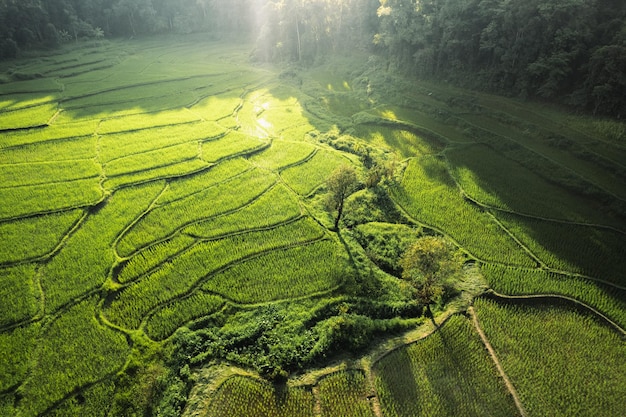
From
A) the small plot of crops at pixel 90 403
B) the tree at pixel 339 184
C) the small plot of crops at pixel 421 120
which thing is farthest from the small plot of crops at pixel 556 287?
the small plot of crops at pixel 90 403

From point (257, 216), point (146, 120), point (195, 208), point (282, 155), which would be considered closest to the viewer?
point (257, 216)

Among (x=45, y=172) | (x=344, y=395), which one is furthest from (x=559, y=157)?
(x=45, y=172)

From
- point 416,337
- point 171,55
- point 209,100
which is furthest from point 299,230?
point 171,55

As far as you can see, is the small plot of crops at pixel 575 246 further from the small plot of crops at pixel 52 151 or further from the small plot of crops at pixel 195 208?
the small plot of crops at pixel 52 151

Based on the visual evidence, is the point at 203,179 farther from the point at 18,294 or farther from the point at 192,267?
the point at 18,294

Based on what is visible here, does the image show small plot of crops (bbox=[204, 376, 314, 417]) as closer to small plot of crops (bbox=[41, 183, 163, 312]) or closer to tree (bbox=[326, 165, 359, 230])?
small plot of crops (bbox=[41, 183, 163, 312])
